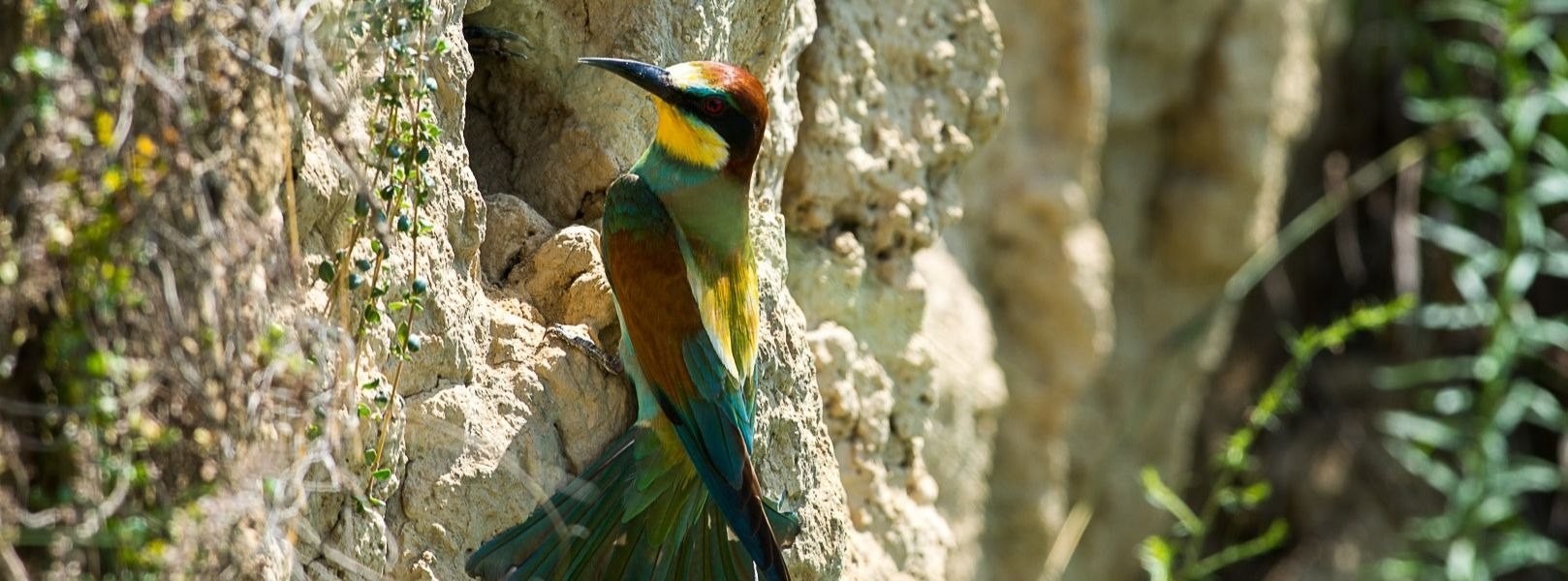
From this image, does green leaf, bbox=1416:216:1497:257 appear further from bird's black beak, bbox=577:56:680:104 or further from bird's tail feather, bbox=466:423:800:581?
bird's black beak, bbox=577:56:680:104

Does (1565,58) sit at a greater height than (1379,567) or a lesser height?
greater

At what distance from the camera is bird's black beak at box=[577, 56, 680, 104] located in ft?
8.92

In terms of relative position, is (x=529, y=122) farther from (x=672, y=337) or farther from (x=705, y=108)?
(x=672, y=337)

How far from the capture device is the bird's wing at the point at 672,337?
2684mm

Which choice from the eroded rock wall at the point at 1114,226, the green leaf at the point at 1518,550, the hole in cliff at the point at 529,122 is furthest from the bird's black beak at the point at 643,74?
the green leaf at the point at 1518,550

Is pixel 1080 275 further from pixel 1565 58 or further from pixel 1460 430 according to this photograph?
pixel 1565 58

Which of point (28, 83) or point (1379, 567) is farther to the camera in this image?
point (1379, 567)

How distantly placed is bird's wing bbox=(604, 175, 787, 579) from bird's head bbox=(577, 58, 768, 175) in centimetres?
11

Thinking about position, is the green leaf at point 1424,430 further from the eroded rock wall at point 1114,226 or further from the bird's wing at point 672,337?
the bird's wing at point 672,337

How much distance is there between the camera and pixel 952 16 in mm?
3781

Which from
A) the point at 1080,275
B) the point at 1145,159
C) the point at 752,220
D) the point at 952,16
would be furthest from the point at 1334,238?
the point at 752,220

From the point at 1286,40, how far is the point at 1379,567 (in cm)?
173

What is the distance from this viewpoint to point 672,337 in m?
2.75

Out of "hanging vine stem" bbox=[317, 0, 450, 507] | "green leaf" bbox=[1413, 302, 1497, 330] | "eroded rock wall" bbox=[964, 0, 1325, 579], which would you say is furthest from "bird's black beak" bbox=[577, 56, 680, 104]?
"green leaf" bbox=[1413, 302, 1497, 330]
